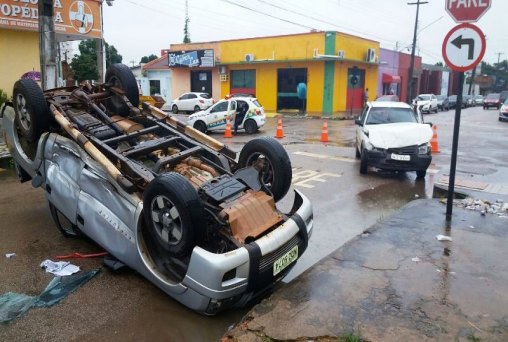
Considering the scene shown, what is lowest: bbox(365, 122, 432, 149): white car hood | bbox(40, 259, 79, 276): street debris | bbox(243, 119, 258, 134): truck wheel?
bbox(40, 259, 79, 276): street debris

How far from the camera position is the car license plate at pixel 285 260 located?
3.88m

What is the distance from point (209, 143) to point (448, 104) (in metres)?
40.3

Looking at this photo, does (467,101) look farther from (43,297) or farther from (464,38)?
(43,297)

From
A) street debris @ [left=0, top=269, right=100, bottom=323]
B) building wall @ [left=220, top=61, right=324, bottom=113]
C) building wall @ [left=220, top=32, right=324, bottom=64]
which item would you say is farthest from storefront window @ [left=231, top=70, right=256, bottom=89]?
street debris @ [left=0, top=269, right=100, bottom=323]

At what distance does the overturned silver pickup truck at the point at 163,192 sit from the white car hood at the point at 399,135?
16.4ft

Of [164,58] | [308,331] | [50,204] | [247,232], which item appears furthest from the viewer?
[164,58]

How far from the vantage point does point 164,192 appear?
373cm

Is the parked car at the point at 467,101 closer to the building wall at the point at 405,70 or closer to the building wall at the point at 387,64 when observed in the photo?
the building wall at the point at 405,70

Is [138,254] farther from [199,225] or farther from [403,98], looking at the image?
[403,98]

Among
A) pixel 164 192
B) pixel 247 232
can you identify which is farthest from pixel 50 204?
pixel 247 232

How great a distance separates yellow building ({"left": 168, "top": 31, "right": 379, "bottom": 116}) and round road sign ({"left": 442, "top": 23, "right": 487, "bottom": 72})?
24.3 m

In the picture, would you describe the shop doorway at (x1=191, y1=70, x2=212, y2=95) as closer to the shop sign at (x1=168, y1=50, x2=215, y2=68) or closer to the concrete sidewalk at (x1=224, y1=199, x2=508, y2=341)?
the shop sign at (x1=168, y1=50, x2=215, y2=68)

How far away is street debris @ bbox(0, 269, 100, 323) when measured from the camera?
154 inches

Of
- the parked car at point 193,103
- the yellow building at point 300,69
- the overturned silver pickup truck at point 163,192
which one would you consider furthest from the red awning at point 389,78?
the overturned silver pickup truck at point 163,192
